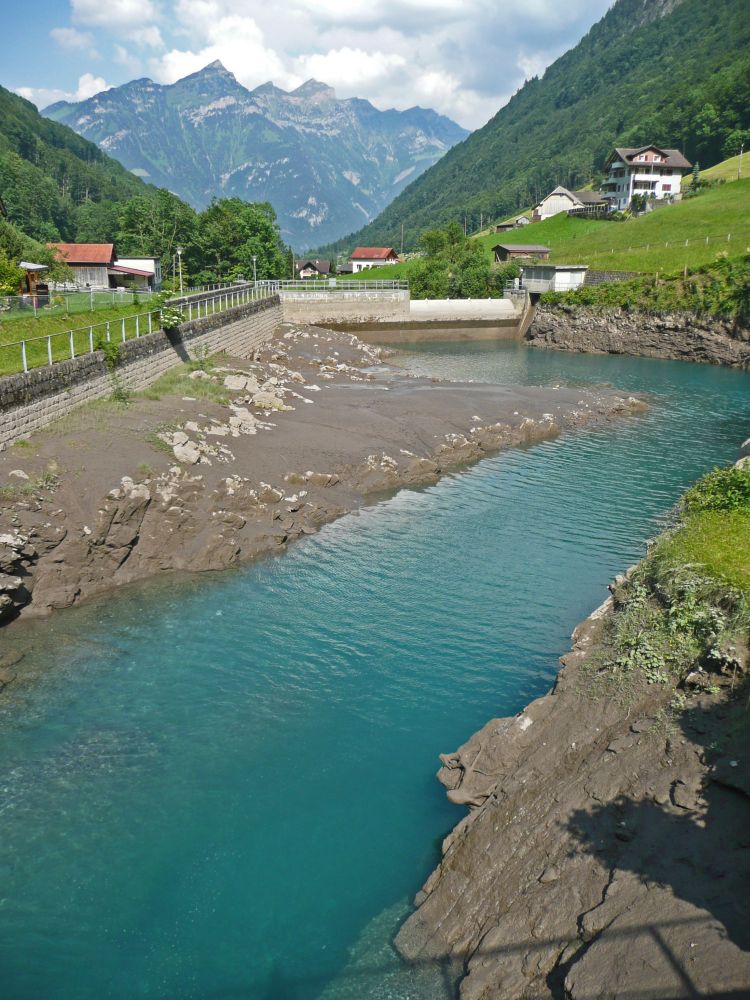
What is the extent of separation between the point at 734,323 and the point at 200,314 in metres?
51.9

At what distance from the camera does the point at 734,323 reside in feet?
220

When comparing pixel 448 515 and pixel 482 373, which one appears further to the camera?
pixel 482 373

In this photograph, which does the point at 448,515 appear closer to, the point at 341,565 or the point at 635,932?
the point at 341,565

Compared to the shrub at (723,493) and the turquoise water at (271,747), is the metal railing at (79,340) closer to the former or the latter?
the turquoise water at (271,747)

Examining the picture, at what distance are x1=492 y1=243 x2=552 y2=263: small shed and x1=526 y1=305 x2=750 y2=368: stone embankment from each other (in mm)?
34242

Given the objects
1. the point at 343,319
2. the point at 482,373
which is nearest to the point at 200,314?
the point at 482,373

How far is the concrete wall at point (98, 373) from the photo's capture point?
2447 cm

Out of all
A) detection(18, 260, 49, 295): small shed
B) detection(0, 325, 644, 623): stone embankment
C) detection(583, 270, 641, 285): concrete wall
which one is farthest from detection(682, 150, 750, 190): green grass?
detection(18, 260, 49, 295): small shed

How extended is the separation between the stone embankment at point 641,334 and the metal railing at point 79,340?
45.9m

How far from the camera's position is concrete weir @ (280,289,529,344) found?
81688mm

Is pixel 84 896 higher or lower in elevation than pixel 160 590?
lower

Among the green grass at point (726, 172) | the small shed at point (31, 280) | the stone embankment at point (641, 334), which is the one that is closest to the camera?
the small shed at point (31, 280)

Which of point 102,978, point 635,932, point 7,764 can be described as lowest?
point 102,978

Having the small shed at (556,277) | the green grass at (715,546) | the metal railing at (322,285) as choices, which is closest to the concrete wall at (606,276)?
the small shed at (556,277)
